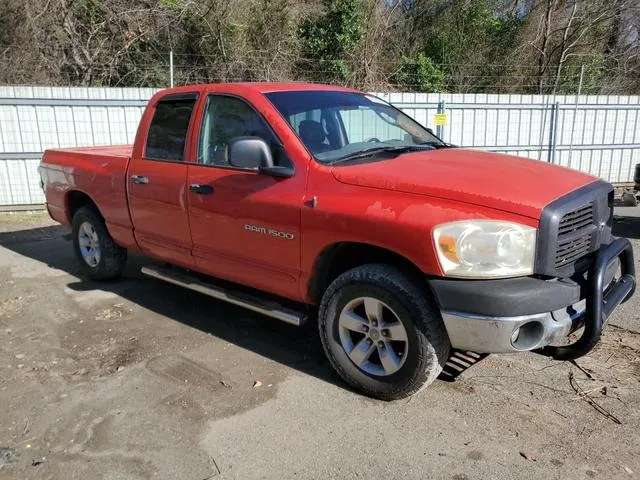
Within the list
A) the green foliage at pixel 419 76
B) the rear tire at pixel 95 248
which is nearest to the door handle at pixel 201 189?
the rear tire at pixel 95 248

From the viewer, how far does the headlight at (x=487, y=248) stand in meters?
2.95

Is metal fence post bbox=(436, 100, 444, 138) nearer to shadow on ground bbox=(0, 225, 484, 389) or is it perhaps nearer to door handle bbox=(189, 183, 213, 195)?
shadow on ground bbox=(0, 225, 484, 389)

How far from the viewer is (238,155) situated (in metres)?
3.70

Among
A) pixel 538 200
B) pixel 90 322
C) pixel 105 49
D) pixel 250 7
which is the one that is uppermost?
pixel 250 7

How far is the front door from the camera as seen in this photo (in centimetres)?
379

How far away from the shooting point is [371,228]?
328cm

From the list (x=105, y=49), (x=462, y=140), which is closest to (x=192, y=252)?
(x=462, y=140)

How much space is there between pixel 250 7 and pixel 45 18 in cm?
579

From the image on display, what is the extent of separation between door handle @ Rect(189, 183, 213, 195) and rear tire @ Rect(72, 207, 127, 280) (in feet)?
6.19

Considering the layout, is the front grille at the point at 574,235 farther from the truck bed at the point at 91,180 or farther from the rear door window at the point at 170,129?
the truck bed at the point at 91,180

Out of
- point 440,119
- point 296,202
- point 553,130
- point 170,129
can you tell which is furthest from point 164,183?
point 553,130

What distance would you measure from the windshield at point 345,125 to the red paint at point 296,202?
127mm

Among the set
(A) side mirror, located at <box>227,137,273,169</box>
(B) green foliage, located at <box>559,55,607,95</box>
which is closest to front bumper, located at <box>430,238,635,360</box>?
(A) side mirror, located at <box>227,137,273,169</box>

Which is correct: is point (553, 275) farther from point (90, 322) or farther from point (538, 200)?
point (90, 322)
